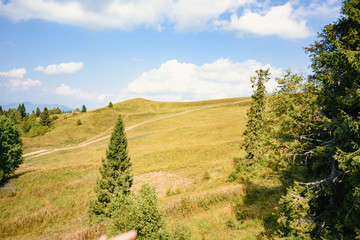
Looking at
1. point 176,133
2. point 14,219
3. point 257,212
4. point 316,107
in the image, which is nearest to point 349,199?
point 316,107

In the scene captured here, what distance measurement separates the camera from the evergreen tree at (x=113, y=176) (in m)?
17.3

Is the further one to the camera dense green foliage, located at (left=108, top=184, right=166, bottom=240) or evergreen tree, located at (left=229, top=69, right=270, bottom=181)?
evergreen tree, located at (left=229, top=69, right=270, bottom=181)

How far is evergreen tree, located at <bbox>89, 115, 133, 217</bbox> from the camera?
56.9 feet

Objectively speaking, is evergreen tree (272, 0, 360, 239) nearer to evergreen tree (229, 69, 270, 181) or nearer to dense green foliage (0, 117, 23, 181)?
evergreen tree (229, 69, 270, 181)

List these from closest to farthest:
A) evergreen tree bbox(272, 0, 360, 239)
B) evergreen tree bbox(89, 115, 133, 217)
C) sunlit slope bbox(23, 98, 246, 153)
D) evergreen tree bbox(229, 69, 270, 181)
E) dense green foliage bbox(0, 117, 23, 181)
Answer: evergreen tree bbox(272, 0, 360, 239)
evergreen tree bbox(89, 115, 133, 217)
evergreen tree bbox(229, 69, 270, 181)
dense green foliage bbox(0, 117, 23, 181)
sunlit slope bbox(23, 98, 246, 153)

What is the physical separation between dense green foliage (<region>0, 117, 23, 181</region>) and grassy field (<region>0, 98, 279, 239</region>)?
7.48 ft

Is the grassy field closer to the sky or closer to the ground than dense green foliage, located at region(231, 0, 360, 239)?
closer to the ground

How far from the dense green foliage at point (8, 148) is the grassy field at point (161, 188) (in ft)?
7.48

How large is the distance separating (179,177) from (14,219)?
20.1 m

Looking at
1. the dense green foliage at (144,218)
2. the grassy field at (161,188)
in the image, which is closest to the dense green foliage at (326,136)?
Result: the grassy field at (161,188)

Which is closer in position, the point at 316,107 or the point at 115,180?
the point at 316,107

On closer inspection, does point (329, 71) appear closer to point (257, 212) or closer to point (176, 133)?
point (257, 212)

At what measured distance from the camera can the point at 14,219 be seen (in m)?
21.3

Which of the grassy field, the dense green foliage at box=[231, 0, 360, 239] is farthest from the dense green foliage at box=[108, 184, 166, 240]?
the dense green foliage at box=[231, 0, 360, 239]
